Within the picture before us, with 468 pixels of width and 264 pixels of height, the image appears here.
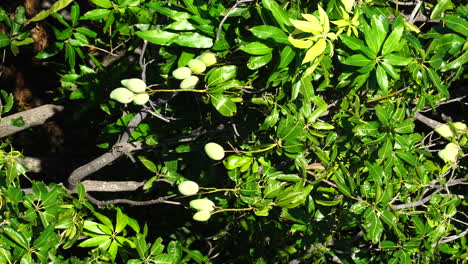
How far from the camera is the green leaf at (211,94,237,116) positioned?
1.67m

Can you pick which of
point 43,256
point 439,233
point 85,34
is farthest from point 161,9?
point 439,233

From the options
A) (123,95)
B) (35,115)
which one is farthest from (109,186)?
(123,95)

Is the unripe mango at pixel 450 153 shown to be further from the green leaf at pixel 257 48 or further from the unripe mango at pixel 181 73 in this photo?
the unripe mango at pixel 181 73

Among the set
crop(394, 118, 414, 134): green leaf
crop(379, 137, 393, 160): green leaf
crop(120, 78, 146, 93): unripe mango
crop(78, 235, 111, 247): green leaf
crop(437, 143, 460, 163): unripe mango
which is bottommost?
crop(78, 235, 111, 247): green leaf

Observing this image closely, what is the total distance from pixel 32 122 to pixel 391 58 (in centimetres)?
163

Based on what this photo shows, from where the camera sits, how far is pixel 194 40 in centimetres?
168

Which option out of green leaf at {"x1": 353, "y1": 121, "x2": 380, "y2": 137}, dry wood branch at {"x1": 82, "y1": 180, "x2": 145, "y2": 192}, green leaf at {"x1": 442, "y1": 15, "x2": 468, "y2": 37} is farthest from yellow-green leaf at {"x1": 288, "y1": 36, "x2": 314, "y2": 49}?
dry wood branch at {"x1": 82, "y1": 180, "x2": 145, "y2": 192}

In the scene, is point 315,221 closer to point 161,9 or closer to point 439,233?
point 439,233

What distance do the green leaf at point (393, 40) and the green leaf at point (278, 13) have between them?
328mm

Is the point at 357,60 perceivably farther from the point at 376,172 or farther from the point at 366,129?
the point at 376,172

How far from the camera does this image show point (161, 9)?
1701 millimetres

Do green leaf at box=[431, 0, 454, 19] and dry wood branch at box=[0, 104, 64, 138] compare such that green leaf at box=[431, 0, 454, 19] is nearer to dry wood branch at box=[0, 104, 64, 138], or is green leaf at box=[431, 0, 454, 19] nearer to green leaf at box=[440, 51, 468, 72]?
green leaf at box=[440, 51, 468, 72]

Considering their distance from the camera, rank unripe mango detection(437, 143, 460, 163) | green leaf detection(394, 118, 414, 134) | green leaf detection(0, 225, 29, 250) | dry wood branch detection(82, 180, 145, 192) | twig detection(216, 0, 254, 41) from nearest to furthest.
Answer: twig detection(216, 0, 254, 41) → green leaf detection(0, 225, 29, 250) → green leaf detection(394, 118, 414, 134) → unripe mango detection(437, 143, 460, 163) → dry wood branch detection(82, 180, 145, 192)

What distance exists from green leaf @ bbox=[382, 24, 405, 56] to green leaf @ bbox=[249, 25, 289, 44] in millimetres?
337
